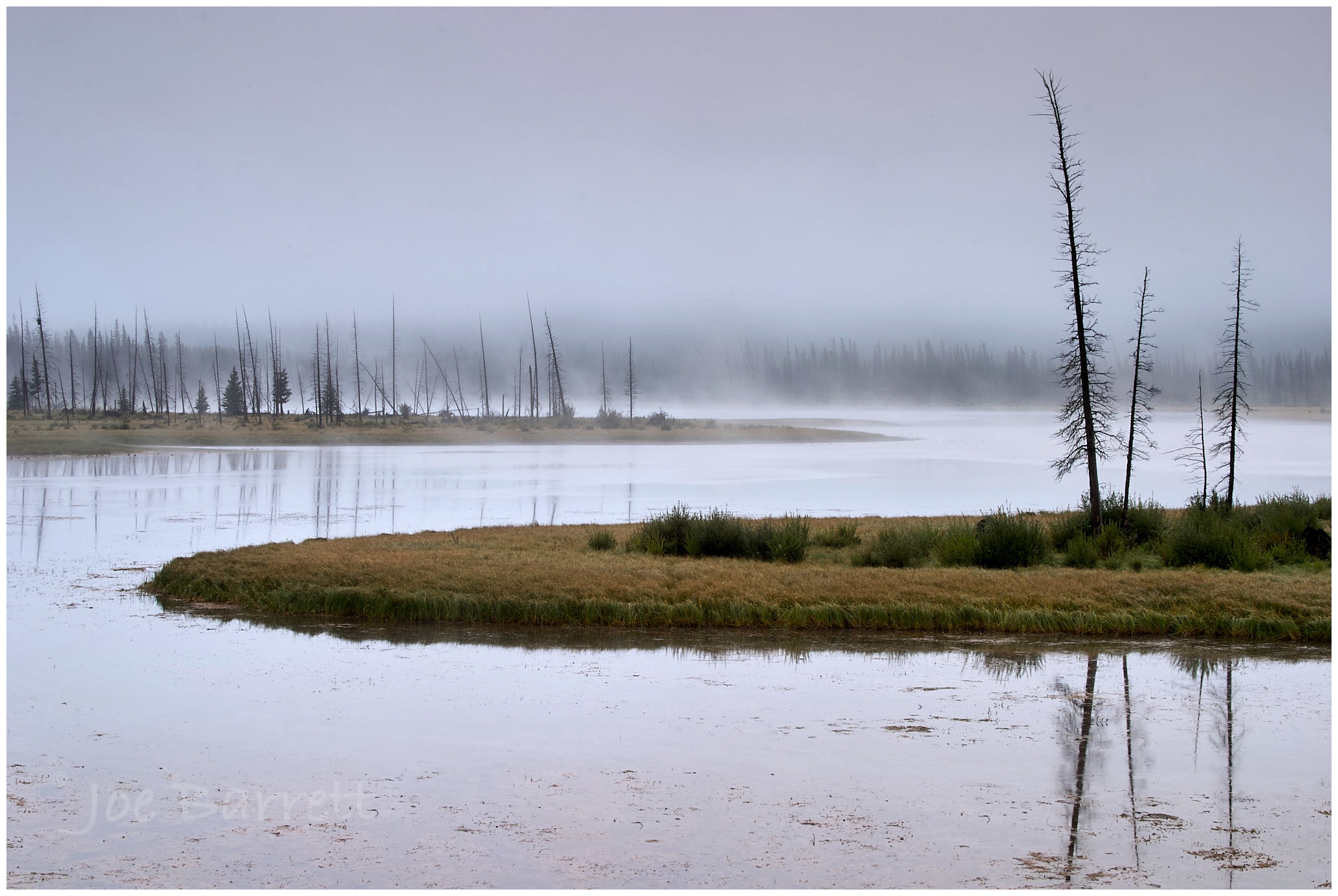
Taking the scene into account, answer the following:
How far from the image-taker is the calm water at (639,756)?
586cm

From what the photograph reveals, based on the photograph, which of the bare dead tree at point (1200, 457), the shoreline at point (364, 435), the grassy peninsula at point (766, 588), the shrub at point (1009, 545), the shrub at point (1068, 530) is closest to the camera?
the grassy peninsula at point (766, 588)

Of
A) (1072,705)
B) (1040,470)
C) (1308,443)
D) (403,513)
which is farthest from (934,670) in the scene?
(1308,443)

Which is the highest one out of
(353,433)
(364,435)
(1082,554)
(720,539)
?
(353,433)

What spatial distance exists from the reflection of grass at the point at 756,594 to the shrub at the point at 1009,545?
0.49 m

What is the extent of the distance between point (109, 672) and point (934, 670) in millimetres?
8057

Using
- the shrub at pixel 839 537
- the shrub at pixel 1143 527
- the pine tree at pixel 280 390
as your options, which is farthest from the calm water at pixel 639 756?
the pine tree at pixel 280 390

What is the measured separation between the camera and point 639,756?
787 cm

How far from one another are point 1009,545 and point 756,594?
5402mm

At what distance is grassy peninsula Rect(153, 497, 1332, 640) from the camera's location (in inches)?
535

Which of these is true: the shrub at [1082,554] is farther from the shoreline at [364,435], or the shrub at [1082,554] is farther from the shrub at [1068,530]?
the shoreline at [364,435]

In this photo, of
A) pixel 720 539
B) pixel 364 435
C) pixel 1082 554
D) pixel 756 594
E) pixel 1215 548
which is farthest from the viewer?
pixel 364 435

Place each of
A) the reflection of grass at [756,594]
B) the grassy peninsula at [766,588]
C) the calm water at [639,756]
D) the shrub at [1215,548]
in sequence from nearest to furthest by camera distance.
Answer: the calm water at [639,756], the reflection of grass at [756,594], the grassy peninsula at [766,588], the shrub at [1215,548]

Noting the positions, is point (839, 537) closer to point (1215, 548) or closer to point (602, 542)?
point (602, 542)

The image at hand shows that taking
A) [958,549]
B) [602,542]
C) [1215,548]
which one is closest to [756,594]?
[958,549]
